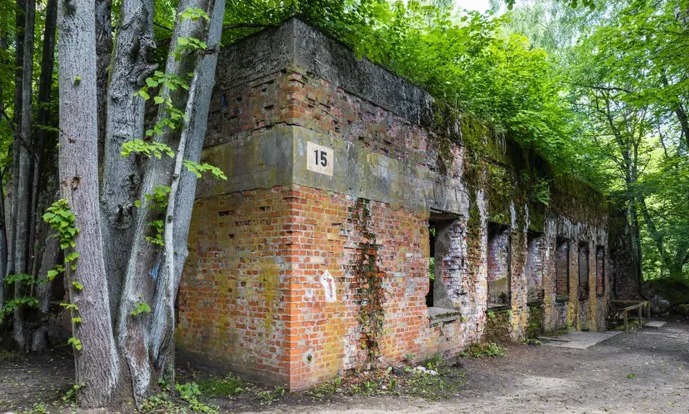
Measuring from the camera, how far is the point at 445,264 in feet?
28.0

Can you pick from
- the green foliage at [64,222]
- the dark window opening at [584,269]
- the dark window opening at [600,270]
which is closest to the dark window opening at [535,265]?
the dark window opening at [584,269]

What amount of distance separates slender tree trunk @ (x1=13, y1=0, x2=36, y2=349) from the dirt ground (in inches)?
30.4

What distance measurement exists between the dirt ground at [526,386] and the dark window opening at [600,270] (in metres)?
5.94

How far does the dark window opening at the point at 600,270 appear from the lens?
51.4 ft

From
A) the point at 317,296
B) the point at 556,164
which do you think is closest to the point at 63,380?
the point at 317,296

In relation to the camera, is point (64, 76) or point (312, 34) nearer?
point (64, 76)

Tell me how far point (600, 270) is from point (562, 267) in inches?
148

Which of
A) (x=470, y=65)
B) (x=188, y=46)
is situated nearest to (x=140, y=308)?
(x=188, y=46)

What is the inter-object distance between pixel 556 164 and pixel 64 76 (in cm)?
1079

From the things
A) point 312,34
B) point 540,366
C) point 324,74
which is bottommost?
point 540,366

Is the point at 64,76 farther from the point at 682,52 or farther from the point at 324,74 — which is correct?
the point at 682,52

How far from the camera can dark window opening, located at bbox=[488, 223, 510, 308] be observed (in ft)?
32.8

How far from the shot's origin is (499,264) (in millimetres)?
10008

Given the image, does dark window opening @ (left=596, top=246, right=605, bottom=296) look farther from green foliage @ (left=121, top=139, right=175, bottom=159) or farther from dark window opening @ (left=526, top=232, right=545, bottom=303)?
green foliage @ (left=121, top=139, right=175, bottom=159)
